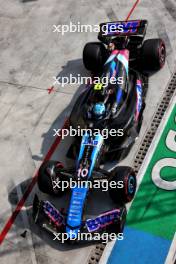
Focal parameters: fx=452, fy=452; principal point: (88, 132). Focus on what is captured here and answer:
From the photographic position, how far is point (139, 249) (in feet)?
30.2

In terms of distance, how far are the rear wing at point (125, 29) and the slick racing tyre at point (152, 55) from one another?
0.38 meters

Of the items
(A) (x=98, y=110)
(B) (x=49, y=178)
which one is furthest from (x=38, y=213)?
(A) (x=98, y=110)

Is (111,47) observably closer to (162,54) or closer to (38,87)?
(162,54)

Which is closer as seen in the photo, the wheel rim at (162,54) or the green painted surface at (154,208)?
the green painted surface at (154,208)

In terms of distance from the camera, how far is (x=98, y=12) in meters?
15.3

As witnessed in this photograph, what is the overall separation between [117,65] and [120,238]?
4487 mm

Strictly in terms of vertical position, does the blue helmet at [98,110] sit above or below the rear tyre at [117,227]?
above

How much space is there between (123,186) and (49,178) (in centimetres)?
166

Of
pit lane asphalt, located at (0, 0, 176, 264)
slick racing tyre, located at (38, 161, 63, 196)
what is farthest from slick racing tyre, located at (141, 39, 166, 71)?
slick racing tyre, located at (38, 161, 63, 196)

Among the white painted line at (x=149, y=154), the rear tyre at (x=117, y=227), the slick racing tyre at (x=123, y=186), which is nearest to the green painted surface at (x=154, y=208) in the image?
the white painted line at (x=149, y=154)

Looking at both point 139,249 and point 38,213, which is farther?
point 38,213

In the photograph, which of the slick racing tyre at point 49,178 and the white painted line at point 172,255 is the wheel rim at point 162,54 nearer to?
the slick racing tyre at point 49,178

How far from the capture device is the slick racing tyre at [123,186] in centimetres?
949

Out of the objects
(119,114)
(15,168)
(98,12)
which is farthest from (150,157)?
(98,12)
